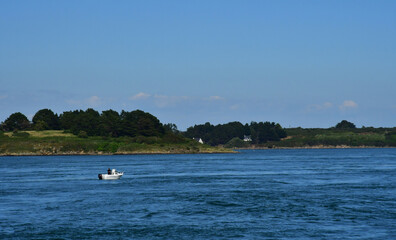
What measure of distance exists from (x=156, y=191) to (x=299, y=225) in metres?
30.9

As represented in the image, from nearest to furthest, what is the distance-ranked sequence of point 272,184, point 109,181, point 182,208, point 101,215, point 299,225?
point 299,225
point 101,215
point 182,208
point 272,184
point 109,181

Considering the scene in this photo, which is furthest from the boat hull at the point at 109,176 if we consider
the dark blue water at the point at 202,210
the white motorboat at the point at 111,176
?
the dark blue water at the point at 202,210

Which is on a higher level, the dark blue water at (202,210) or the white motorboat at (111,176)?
the white motorboat at (111,176)

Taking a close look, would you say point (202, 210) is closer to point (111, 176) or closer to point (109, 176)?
point (109, 176)

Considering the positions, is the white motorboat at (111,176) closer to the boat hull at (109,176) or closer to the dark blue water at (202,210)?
the boat hull at (109,176)

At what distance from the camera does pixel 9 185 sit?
8400cm

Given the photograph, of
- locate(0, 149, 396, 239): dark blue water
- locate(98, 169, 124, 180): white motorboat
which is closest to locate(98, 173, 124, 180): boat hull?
locate(98, 169, 124, 180): white motorboat

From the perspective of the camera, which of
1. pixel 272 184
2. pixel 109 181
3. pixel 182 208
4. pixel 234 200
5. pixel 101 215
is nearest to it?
pixel 101 215

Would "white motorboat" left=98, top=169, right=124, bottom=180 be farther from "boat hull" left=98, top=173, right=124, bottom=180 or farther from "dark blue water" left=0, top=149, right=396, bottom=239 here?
"dark blue water" left=0, top=149, right=396, bottom=239

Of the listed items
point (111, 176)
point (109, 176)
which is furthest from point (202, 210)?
Answer: point (111, 176)

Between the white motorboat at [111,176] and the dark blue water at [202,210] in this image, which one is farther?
the white motorboat at [111,176]

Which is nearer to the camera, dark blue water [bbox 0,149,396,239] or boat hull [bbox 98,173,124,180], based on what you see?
dark blue water [bbox 0,149,396,239]

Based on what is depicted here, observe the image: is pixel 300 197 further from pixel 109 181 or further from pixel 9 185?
pixel 9 185

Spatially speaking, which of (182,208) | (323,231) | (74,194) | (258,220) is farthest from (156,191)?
(323,231)
